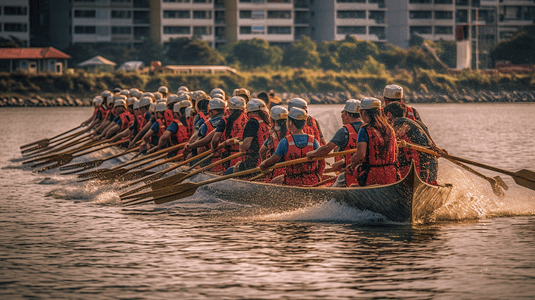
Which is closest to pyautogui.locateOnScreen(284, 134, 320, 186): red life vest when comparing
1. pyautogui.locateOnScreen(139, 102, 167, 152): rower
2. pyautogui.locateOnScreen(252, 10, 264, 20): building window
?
pyautogui.locateOnScreen(139, 102, 167, 152): rower

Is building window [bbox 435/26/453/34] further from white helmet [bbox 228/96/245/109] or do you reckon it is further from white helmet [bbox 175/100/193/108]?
white helmet [bbox 228/96/245/109]

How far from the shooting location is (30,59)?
324ft

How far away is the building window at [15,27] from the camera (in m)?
110

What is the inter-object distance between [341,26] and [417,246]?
373 feet

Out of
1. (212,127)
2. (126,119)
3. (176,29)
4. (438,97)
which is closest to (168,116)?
(212,127)

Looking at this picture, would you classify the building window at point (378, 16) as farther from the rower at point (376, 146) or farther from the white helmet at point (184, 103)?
the rower at point (376, 146)

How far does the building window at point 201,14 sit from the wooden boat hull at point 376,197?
10352 centimetres

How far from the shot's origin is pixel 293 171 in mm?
14062

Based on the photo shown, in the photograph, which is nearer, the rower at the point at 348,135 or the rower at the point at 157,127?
the rower at the point at 348,135

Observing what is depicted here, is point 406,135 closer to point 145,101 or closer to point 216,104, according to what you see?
point 216,104

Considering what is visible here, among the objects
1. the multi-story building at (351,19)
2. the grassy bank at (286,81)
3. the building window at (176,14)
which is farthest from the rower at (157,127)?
the multi-story building at (351,19)

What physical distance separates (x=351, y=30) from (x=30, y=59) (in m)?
49.2

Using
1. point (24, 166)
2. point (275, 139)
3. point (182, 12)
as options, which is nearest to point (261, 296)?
point (275, 139)

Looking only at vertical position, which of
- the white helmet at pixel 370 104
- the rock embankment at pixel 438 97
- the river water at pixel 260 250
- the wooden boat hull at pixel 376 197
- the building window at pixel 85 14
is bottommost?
the river water at pixel 260 250
